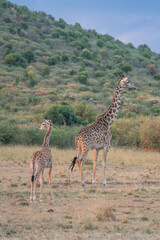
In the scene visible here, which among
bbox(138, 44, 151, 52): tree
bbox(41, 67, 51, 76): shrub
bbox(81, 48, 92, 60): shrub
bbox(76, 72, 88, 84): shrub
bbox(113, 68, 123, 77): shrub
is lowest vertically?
bbox(76, 72, 88, 84): shrub

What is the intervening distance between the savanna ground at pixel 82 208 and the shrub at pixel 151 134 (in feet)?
24.4

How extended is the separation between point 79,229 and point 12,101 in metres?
34.9

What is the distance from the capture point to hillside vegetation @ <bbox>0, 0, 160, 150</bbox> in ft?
128

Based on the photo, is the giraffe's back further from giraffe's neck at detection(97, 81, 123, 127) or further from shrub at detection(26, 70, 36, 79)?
shrub at detection(26, 70, 36, 79)

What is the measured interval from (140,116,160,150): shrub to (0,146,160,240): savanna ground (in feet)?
24.4

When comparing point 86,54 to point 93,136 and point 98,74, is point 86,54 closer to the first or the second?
point 98,74

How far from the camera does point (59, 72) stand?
182 feet

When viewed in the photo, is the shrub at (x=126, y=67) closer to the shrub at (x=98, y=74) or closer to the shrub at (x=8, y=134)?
the shrub at (x=98, y=74)

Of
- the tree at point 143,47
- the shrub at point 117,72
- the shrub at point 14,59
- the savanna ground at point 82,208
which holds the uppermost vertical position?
the tree at point 143,47

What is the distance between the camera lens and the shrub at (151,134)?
932 inches

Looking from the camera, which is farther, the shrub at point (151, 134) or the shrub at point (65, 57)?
the shrub at point (65, 57)

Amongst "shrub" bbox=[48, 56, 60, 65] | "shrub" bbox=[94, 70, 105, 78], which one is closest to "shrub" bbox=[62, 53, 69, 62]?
"shrub" bbox=[48, 56, 60, 65]

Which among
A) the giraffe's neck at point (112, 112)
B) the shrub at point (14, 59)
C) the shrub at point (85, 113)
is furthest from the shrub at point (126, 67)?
the giraffe's neck at point (112, 112)

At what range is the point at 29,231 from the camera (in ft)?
22.2
